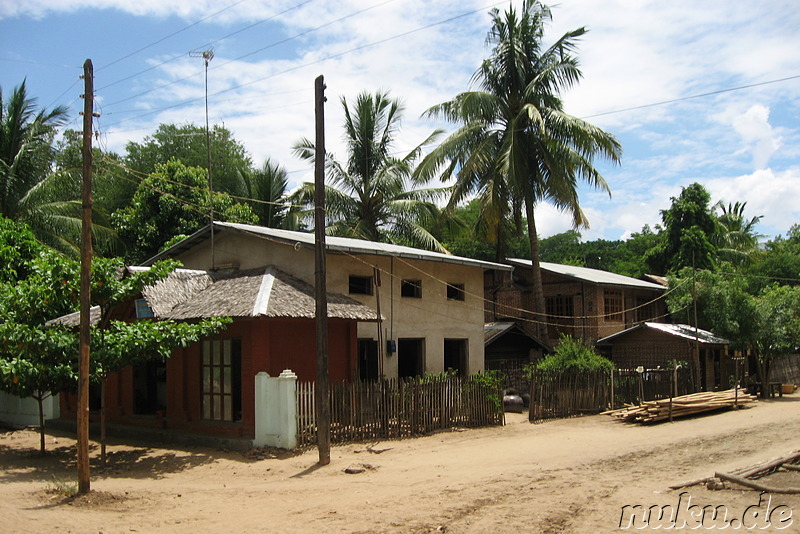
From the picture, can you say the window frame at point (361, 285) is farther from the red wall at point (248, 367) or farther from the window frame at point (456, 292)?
the window frame at point (456, 292)

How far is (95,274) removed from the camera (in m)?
13.1

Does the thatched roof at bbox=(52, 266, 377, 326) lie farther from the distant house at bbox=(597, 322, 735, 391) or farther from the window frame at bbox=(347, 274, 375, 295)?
the distant house at bbox=(597, 322, 735, 391)

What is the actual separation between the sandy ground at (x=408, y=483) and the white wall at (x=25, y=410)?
2424 mm

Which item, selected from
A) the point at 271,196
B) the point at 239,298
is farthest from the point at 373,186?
the point at 239,298

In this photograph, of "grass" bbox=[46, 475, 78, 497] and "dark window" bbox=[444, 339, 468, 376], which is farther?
"dark window" bbox=[444, 339, 468, 376]

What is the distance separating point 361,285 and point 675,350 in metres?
13.9

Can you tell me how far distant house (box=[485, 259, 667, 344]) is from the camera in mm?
29656

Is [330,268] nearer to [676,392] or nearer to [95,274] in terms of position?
[95,274]

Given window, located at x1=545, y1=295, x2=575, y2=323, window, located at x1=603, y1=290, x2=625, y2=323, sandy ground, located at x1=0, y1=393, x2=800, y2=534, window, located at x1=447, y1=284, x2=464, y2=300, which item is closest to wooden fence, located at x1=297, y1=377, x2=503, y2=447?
sandy ground, located at x1=0, y1=393, x2=800, y2=534

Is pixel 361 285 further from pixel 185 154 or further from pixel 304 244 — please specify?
pixel 185 154

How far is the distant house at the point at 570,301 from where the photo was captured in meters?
29.7

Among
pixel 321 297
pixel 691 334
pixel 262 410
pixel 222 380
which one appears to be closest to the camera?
pixel 321 297

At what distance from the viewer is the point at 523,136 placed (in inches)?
1053

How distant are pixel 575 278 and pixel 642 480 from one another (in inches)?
765
